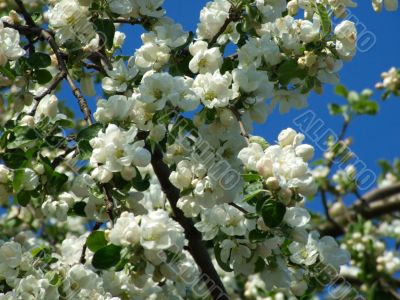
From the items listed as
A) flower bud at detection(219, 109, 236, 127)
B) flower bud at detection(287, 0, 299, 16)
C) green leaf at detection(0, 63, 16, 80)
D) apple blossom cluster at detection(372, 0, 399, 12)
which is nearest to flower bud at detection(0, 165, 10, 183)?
green leaf at detection(0, 63, 16, 80)

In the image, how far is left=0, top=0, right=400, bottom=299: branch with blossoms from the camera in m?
1.77

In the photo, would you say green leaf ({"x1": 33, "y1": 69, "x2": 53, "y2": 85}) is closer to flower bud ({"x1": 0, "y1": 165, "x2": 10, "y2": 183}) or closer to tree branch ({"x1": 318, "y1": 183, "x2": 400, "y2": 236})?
flower bud ({"x1": 0, "y1": 165, "x2": 10, "y2": 183})

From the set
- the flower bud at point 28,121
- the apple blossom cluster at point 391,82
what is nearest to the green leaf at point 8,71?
the flower bud at point 28,121

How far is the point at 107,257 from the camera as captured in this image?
1.69 metres

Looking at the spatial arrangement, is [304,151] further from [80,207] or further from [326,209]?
[326,209]

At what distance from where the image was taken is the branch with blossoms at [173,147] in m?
1.77

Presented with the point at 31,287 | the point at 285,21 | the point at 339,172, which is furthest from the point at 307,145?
the point at 339,172

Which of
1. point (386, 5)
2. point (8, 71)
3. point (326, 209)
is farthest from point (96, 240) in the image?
point (326, 209)

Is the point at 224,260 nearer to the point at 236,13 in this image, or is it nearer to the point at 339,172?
the point at 236,13

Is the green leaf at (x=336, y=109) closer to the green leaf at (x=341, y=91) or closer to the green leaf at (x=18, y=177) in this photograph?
the green leaf at (x=341, y=91)

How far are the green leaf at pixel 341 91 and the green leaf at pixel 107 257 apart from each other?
11.5 ft

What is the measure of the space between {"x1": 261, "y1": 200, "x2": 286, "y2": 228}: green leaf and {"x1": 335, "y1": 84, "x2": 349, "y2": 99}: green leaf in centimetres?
335

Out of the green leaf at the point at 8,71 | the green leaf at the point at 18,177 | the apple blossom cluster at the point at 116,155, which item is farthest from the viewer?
the green leaf at the point at 8,71

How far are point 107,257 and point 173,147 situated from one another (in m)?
0.49
